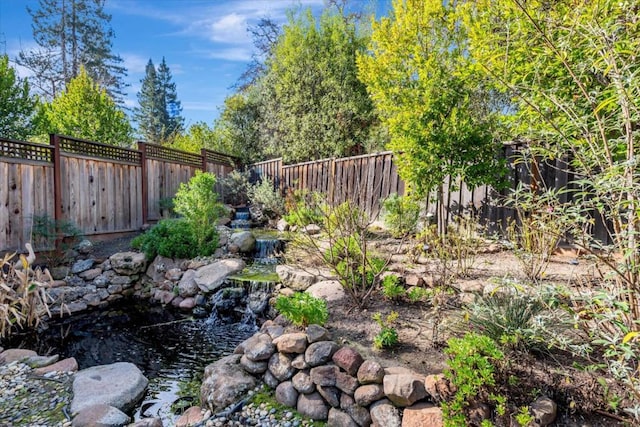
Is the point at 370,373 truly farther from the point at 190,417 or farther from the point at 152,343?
the point at 152,343

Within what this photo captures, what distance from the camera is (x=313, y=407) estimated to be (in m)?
2.26

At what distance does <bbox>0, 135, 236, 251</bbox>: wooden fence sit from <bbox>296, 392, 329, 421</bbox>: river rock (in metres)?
5.04

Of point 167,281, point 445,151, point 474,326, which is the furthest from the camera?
point 167,281

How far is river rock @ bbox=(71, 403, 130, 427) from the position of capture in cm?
231

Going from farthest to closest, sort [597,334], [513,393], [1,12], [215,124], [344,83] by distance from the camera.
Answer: [215,124], [344,83], [1,12], [513,393], [597,334]

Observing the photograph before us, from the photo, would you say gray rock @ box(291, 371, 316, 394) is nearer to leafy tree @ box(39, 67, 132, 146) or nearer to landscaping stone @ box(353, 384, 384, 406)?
landscaping stone @ box(353, 384, 384, 406)

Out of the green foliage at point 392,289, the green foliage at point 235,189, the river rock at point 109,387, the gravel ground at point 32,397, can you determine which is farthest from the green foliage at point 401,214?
the green foliage at point 235,189

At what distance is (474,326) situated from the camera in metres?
2.32

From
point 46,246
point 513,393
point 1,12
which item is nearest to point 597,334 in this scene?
point 513,393

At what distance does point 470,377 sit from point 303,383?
113cm

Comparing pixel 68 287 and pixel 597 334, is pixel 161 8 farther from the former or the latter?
pixel 597 334

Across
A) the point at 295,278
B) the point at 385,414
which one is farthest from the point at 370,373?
the point at 295,278

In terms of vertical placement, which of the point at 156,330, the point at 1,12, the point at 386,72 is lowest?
the point at 156,330

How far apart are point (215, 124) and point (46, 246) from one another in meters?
8.97
